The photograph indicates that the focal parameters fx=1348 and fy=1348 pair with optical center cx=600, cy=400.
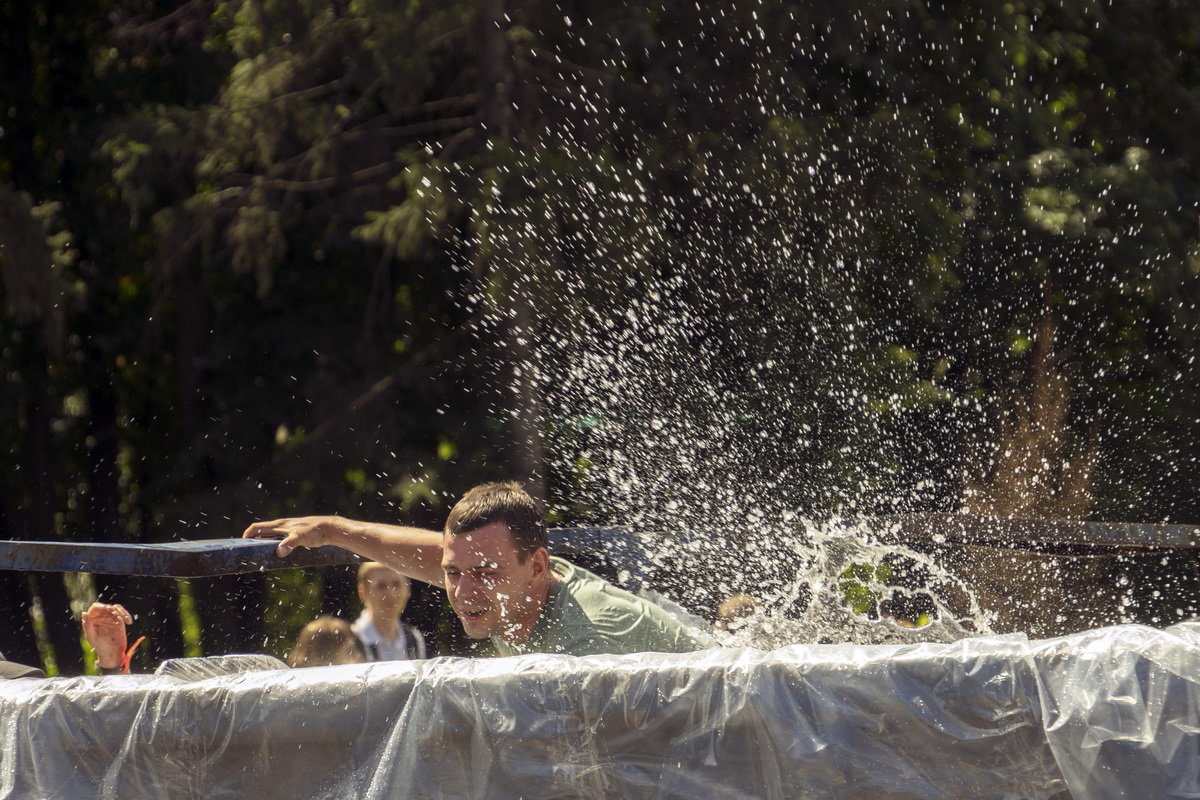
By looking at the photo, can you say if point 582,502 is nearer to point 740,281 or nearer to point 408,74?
point 740,281

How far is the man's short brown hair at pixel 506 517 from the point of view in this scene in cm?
334

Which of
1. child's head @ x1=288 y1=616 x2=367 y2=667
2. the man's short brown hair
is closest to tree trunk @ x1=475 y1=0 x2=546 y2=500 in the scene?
child's head @ x1=288 y1=616 x2=367 y2=667

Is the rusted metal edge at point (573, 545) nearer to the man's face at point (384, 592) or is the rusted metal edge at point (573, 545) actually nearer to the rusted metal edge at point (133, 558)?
the rusted metal edge at point (133, 558)

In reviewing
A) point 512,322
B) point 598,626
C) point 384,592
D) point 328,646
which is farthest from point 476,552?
point 512,322

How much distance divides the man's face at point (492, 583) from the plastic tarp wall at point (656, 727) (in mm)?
1195

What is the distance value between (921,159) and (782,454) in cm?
219

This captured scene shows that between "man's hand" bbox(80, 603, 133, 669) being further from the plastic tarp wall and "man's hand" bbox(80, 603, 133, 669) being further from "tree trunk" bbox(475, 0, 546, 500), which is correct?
"tree trunk" bbox(475, 0, 546, 500)

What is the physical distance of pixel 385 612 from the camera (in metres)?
5.78

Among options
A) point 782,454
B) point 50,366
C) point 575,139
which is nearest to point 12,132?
point 50,366

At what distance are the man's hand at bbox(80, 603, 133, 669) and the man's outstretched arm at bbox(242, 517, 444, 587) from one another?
0.50 m

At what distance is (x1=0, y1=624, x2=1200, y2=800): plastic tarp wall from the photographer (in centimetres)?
183

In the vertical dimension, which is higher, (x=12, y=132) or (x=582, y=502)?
(x=12, y=132)

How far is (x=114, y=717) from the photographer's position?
2094 millimetres

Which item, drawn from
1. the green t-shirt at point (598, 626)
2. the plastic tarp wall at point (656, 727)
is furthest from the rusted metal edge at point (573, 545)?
the plastic tarp wall at point (656, 727)
